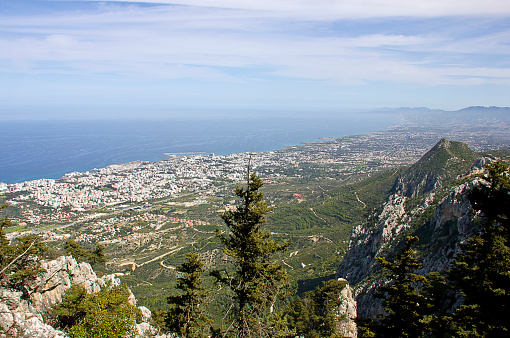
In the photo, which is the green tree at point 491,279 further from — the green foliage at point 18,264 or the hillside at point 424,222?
the green foliage at point 18,264

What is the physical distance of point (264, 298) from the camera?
36.2 feet

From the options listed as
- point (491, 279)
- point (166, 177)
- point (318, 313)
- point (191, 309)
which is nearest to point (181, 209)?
point (166, 177)

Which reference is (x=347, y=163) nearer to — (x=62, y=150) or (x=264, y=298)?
(x=264, y=298)

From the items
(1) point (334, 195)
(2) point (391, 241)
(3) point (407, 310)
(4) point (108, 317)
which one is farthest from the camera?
(1) point (334, 195)

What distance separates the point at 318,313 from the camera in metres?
24.4

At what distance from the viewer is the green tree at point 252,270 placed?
11.0m

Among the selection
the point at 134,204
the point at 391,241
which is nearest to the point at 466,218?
the point at 391,241

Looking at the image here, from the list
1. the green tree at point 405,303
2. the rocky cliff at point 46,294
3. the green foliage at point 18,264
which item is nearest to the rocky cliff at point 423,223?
the green tree at point 405,303

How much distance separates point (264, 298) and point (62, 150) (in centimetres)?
21458

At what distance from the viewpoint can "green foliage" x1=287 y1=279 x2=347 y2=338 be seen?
71.3 ft

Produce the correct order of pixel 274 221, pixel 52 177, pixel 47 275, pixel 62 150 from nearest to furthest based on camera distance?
pixel 47 275, pixel 274 221, pixel 52 177, pixel 62 150

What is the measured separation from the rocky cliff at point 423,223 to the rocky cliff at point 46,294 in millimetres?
20851

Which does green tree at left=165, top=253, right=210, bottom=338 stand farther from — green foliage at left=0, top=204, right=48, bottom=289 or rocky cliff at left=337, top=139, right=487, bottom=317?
rocky cliff at left=337, top=139, right=487, bottom=317

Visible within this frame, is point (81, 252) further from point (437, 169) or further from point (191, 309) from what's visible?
point (437, 169)
